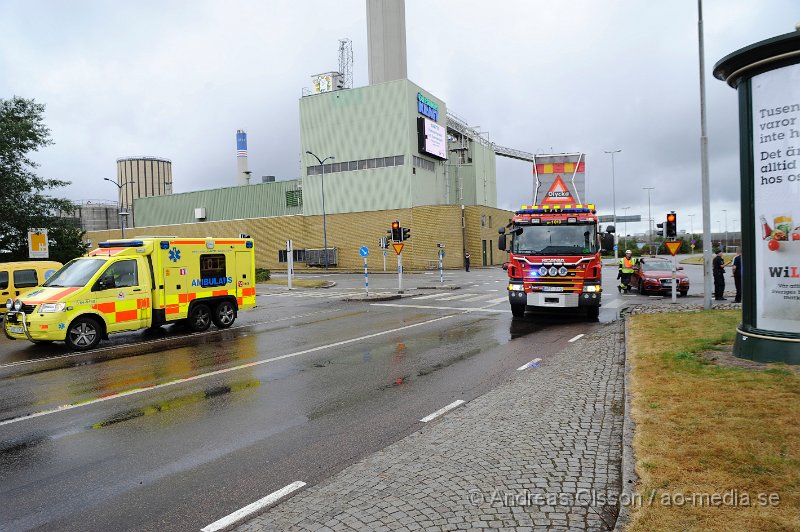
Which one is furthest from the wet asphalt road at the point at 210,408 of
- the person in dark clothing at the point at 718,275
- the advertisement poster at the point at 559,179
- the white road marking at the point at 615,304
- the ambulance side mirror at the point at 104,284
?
Result: the person in dark clothing at the point at 718,275

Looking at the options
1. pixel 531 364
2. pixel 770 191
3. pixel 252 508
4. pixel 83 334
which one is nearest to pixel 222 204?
pixel 83 334

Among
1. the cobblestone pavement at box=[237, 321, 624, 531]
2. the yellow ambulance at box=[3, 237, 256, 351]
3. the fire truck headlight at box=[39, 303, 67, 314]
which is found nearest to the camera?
the cobblestone pavement at box=[237, 321, 624, 531]

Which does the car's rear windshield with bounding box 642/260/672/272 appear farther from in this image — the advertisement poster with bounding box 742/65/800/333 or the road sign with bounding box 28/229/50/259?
the road sign with bounding box 28/229/50/259

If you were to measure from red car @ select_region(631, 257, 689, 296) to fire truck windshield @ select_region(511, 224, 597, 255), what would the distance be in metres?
9.18

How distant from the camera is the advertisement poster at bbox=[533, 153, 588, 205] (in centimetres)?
1686

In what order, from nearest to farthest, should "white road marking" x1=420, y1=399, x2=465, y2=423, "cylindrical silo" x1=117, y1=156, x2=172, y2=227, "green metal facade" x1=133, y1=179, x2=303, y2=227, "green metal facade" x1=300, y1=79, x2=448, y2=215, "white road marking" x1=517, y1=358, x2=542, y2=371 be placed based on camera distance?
1. "white road marking" x1=420, y1=399, x2=465, y2=423
2. "white road marking" x1=517, y1=358, x2=542, y2=371
3. "green metal facade" x1=300, y1=79, x2=448, y2=215
4. "green metal facade" x1=133, y1=179, x2=303, y2=227
5. "cylindrical silo" x1=117, y1=156, x2=172, y2=227

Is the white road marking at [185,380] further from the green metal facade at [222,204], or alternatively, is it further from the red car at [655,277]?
the green metal facade at [222,204]

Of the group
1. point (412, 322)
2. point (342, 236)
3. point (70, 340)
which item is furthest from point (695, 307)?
point (342, 236)

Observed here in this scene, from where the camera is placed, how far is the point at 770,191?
7.87m

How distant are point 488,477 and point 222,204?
68.9 metres

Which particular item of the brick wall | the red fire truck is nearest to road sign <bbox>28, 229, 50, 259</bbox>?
the red fire truck

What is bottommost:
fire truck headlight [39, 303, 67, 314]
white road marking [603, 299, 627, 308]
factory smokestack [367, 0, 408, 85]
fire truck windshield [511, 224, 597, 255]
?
white road marking [603, 299, 627, 308]

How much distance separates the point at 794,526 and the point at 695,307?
14.5 meters

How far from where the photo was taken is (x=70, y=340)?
39.7 ft
